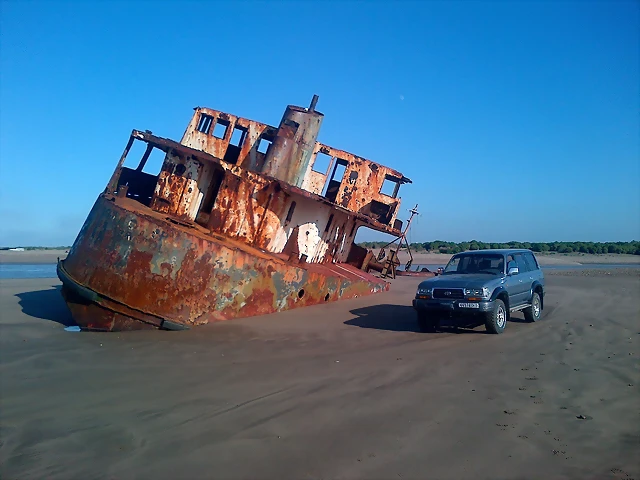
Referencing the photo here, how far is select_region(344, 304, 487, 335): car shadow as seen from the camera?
8391 mm

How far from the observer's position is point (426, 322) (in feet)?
26.3

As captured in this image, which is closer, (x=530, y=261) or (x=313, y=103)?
(x=530, y=261)

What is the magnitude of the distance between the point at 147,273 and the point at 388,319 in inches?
179

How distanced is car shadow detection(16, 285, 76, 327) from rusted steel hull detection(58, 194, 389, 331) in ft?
5.31

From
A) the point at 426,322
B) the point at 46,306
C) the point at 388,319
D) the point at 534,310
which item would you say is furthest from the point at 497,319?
the point at 46,306

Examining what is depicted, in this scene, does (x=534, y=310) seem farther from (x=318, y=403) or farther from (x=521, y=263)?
(x=318, y=403)

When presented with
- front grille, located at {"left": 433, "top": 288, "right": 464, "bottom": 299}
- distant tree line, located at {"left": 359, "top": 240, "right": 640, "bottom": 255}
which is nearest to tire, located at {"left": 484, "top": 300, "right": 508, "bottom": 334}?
front grille, located at {"left": 433, "top": 288, "right": 464, "bottom": 299}

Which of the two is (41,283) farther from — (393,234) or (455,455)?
(455,455)

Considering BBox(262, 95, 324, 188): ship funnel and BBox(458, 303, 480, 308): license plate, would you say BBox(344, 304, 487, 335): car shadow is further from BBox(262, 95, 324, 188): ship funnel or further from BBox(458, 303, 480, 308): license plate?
BBox(262, 95, 324, 188): ship funnel

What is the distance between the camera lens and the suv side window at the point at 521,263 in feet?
29.8

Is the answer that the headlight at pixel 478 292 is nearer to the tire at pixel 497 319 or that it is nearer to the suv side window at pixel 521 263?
the tire at pixel 497 319

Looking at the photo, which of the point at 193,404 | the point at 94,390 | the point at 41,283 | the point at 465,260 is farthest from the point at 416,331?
the point at 41,283

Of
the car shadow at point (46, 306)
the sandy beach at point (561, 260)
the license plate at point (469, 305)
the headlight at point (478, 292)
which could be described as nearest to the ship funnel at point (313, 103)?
the headlight at point (478, 292)

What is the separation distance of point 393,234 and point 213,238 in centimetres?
599
